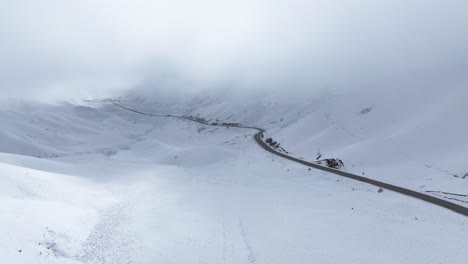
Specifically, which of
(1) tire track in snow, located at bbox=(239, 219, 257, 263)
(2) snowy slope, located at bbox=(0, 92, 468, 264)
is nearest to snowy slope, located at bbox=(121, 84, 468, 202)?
(2) snowy slope, located at bbox=(0, 92, 468, 264)

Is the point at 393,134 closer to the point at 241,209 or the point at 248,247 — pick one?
the point at 241,209

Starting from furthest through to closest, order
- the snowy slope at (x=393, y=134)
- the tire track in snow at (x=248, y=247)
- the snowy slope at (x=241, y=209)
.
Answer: the snowy slope at (x=393, y=134) < the snowy slope at (x=241, y=209) < the tire track in snow at (x=248, y=247)

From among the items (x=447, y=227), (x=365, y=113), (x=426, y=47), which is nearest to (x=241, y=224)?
(x=447, y=227)

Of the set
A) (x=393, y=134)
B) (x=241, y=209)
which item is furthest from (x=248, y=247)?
(x=393, y=134)

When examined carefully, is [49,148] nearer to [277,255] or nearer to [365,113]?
[365,113]

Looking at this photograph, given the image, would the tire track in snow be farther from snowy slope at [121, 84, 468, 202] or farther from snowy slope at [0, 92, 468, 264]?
snowy slope at [121, 84, 468, 202]

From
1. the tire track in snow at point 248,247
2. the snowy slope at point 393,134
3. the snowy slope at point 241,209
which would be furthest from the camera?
the snowy slope at point 393,134

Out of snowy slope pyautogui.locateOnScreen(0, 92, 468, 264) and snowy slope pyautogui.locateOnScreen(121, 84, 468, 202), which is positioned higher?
snowy slope pyautogui.locateOnScreen(121, 84, 468, 202)

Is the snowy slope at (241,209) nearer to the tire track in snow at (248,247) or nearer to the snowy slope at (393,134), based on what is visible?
the tire track in snow at (248,247)

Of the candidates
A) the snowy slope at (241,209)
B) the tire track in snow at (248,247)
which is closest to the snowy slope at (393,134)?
the snowy slope at (241,209)
